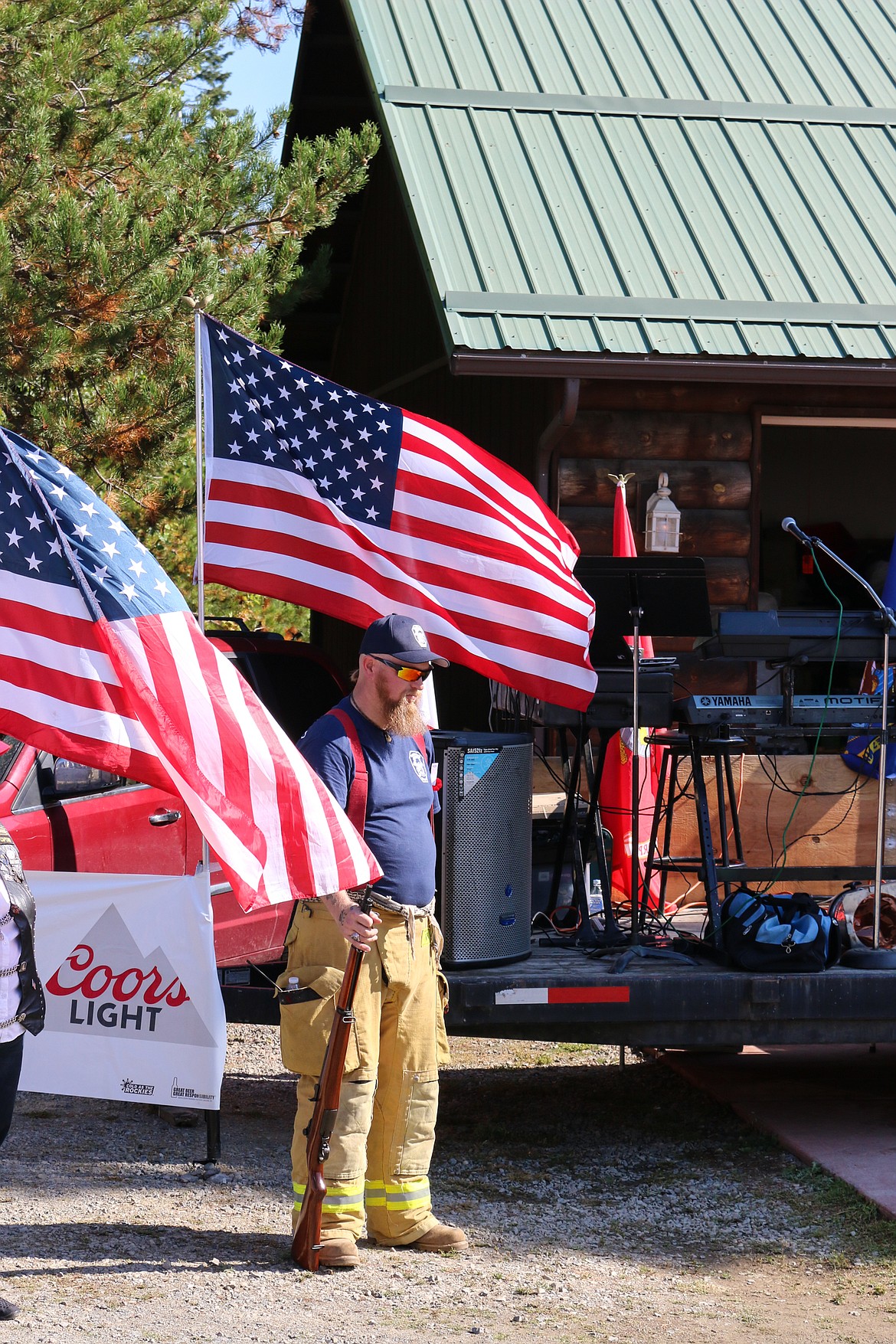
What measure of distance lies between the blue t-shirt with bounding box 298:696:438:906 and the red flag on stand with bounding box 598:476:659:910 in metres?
3.45

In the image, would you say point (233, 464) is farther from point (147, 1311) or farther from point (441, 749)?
point (147, 1311)

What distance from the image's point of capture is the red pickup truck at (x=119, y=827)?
21.5ft

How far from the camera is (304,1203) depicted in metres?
4.82

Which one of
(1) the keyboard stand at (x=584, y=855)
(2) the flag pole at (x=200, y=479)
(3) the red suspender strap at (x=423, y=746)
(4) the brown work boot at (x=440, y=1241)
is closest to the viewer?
(4) the brown work boot at (x=440, y=1241)

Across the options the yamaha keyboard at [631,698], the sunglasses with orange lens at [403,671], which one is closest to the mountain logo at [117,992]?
the sunglasses with orange lens at [403,671]

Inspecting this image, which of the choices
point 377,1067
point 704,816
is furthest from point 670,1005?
point 377,1067

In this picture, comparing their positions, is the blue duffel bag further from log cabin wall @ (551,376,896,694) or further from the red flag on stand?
log cabin wall @ (551,376,896,694)

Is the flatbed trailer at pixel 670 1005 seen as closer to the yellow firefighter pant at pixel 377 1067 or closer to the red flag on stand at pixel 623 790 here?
the yellow firefighter pant at pixel 377 1067

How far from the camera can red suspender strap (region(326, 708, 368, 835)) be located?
16.2ft

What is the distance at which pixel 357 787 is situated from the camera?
495 centimetres

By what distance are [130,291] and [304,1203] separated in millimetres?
6433

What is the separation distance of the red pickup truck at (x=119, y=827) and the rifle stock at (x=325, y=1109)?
176 cm

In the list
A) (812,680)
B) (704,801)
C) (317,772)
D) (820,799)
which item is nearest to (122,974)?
(317,772)

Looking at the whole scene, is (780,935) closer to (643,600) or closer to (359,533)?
(643,600)
